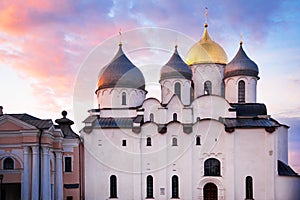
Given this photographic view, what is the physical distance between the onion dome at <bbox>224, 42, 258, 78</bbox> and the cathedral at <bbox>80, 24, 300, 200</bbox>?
9cm

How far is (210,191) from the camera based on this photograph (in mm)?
39969

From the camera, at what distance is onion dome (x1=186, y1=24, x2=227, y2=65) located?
46.1 metres

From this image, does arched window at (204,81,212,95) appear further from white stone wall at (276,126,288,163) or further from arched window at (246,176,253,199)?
arched window at (246,176,253,199)

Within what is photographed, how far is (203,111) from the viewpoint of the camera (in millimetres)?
41344

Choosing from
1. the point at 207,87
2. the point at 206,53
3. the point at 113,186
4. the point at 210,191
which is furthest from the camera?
the point at 206,53

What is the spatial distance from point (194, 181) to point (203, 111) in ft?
19.0

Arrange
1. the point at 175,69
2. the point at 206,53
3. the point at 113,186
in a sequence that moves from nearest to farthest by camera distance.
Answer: the point at 113,186 < the point at 175,69 < the point at 206,53

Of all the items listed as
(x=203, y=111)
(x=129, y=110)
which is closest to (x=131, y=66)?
(x=129, y=110)

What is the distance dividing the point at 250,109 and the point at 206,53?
7.25 metres

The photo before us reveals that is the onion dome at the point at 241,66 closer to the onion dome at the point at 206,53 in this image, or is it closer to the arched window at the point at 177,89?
the onion dome at the point at 206,53

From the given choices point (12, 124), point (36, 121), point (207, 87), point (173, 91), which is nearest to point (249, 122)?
point (207, 87)

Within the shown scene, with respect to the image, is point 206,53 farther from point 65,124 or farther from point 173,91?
point 65,124

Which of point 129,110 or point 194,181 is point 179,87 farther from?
point 194,181

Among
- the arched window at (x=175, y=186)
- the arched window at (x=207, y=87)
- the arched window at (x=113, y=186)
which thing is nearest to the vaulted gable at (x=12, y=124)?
the arched window at (x=113, y=186)
